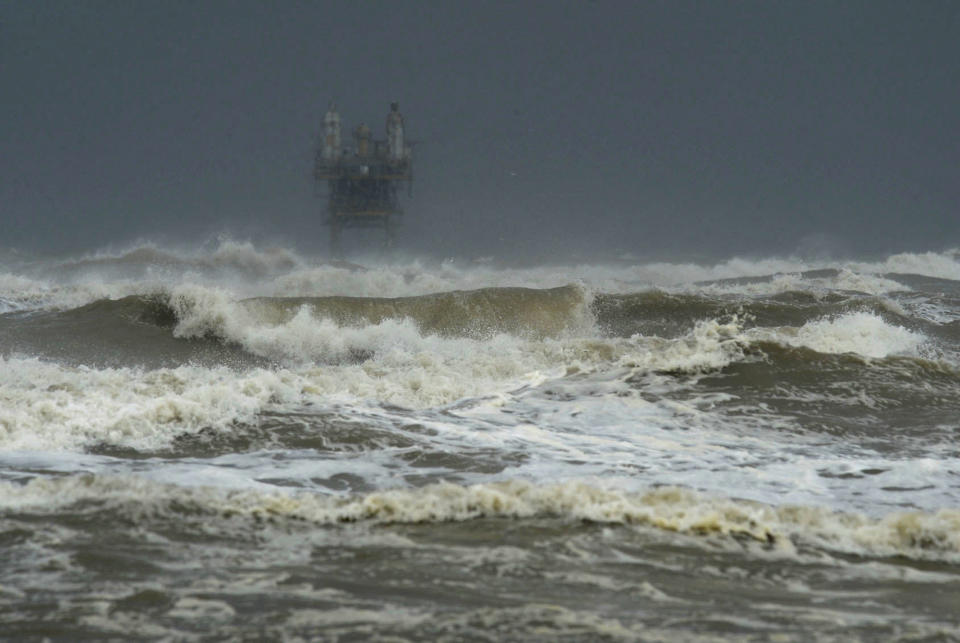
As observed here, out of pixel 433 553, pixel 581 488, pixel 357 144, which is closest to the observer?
pixel 433 553

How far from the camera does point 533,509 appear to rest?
4883 millimetres

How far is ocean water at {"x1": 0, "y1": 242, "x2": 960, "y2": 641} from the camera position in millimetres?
3498

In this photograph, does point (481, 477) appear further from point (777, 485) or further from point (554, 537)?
point (777, 485)

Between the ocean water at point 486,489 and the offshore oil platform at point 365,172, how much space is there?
40.1 meters

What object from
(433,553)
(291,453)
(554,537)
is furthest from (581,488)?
(291,453)

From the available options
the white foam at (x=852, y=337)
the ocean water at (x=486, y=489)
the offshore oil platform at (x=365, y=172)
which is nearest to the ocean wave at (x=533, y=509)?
the ocean water at (x=486, y=489)

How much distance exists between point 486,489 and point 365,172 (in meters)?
47.8

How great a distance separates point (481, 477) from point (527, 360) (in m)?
4.92

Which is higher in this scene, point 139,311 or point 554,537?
point 139,311

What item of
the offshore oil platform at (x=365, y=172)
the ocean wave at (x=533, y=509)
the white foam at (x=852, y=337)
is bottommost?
the ocean wave at (x=533, y=509)

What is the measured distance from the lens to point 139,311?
45.5 ft

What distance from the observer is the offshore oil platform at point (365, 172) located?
51.9 metres

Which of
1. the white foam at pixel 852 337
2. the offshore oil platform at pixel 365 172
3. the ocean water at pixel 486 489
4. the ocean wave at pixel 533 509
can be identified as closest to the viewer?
the ocean water at pixel 486 489

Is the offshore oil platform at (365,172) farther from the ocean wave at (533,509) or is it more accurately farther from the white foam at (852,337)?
the ocean wave at (533,509)
